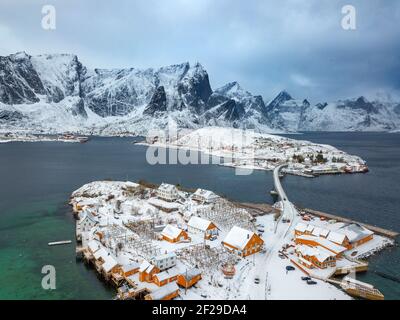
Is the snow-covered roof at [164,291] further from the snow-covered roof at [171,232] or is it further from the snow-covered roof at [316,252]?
the snow-covered roof at [316,252]

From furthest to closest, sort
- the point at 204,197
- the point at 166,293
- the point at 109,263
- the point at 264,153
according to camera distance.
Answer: the point at 264,153 → the point at 204,197 → the point at 109,263 → the point at 166,293

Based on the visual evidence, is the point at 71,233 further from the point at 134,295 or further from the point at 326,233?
the point at 326,233

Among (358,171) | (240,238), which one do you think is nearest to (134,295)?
(240,238)

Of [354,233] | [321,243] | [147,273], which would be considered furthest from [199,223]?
[354,233]

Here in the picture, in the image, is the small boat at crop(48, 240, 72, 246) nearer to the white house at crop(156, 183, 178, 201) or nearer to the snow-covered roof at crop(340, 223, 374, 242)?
the white house at crop(156, 183, 178, 201)

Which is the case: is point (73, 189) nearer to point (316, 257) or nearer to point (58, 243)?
point (58, 243)

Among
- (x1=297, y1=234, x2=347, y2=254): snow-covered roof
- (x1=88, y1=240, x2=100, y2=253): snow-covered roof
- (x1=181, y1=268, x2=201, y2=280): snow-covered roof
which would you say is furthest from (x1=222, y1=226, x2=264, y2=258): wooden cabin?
(x1=88, y1=240, x2=100, y2=253): snow-covered roof
